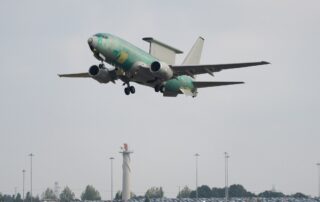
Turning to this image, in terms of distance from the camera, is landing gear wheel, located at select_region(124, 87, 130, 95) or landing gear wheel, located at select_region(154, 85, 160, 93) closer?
landing gear wheel, located at select_region(124, 87, 130, 95)

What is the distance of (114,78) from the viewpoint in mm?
85750

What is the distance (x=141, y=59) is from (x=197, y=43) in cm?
1990

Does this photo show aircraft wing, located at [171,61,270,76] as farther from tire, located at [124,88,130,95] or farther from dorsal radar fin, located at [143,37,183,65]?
tire, located at [124,88,130,95]

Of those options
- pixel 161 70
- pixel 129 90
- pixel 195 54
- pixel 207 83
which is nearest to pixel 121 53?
pixel 161 70

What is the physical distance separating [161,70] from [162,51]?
262 inches

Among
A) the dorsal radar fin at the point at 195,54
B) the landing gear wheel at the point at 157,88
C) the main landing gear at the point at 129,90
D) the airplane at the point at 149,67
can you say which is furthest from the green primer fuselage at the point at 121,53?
Answer: the dorsal radar fin at the point at 195,54

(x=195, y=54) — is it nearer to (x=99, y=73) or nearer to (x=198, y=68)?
(x=198, y=68)

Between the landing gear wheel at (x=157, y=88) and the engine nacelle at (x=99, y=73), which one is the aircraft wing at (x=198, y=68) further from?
the engine nacelle at (x=99, y=73)

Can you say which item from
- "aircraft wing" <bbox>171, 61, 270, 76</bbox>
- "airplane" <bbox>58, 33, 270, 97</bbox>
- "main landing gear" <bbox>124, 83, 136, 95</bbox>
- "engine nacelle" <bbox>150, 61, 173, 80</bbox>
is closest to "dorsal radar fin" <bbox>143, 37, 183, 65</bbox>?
"airplane" <bbox>58, 33, 270, 97</bbox>

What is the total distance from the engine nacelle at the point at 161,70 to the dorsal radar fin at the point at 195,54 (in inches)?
575

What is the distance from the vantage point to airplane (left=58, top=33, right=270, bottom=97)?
80894 mm

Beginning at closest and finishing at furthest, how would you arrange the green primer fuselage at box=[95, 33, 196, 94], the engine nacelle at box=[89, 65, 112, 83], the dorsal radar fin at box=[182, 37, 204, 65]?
the green primer fuselage at box=[95, 33, 196, 94] → the engine nacelle at box=[89, 65, 112, 83] → the dorsal radar fin at box=[182, 37, 204, 65]

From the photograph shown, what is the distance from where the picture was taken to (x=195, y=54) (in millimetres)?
99938

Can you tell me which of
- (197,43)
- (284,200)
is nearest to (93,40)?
(197,43)
